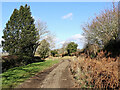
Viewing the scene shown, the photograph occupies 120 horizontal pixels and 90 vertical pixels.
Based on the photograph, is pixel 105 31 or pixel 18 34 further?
pixel 18 34

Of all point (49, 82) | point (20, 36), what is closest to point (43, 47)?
point (20, 36)

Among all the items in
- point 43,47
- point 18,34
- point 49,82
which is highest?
point 18,34

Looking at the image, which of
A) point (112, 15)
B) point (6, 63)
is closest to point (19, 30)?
point (6, 63)

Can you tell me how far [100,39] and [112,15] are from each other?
14.1 ft

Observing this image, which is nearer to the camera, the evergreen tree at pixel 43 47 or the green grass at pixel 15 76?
the green grass at pixel 15 76

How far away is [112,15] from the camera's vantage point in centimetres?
1920

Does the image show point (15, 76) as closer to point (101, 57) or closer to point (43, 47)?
point (101, 57)

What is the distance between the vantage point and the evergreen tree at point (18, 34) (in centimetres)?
2323

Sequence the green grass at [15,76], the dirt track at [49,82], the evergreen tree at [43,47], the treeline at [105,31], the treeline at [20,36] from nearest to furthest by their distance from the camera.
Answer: the dirt track at [49,82], the green grass at [15,76], the treeline at [105,31], the treeline at [20,36], the evergreen tree at [43,47]

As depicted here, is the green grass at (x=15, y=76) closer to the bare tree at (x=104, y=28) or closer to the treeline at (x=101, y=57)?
the treeline at (x=101, y=57)

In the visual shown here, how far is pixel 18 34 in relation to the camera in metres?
23.8

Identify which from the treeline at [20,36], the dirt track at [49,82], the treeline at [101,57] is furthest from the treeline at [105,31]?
the treeline at [20,36]

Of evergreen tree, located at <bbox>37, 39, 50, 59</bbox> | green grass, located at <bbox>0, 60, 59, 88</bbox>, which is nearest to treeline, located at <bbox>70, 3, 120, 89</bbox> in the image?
green grass, located at <bbox>0, 60, 59, 88</bbox>

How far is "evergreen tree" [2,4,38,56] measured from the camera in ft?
76.2
